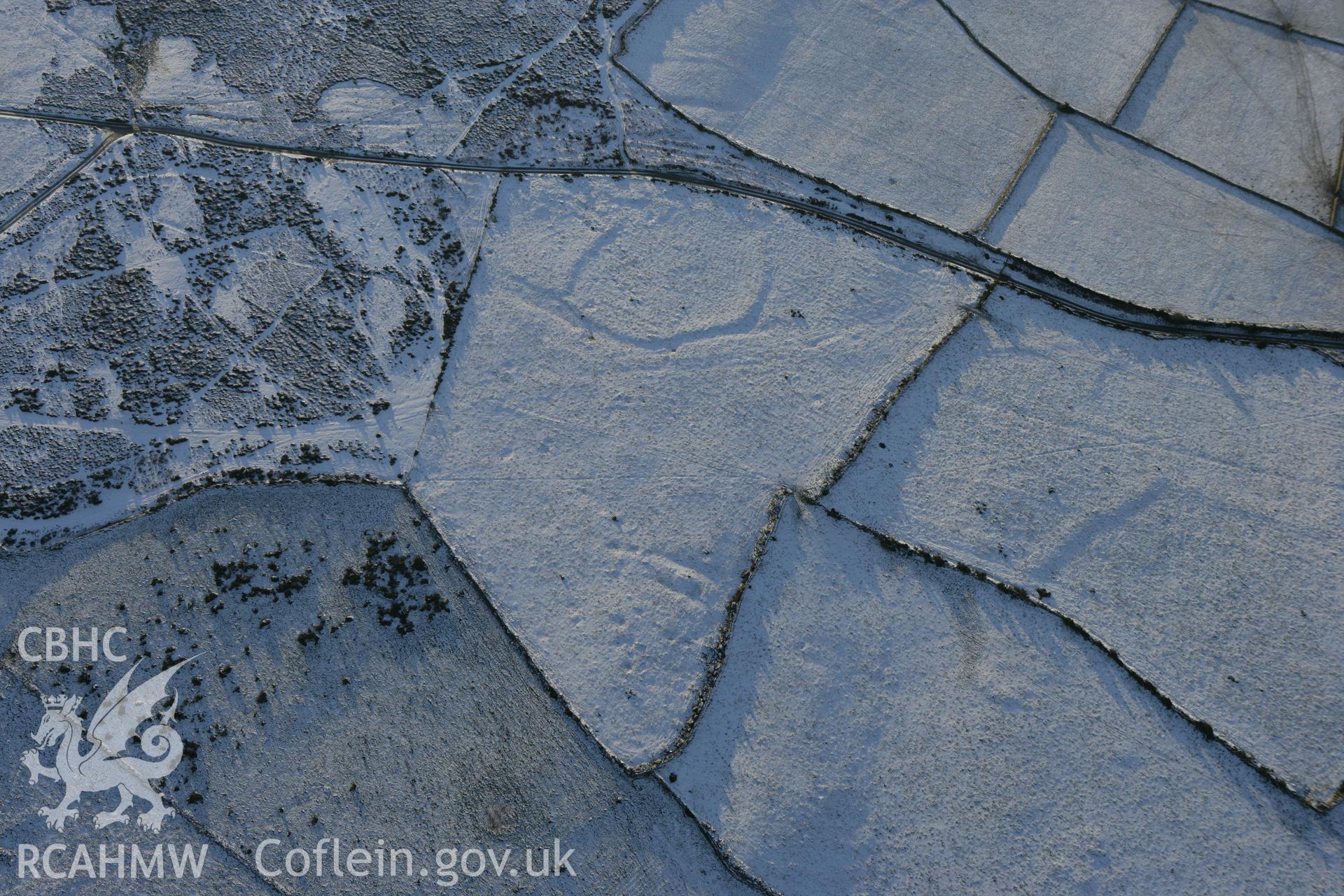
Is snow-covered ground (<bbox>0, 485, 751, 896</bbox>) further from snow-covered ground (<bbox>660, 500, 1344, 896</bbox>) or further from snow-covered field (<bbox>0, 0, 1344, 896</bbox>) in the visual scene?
snow-covered ground (<bbox>660, 500, 1344, 896</bbox>)

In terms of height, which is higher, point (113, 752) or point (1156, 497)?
point (1156, 497)

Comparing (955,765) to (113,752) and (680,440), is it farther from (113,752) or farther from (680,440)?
(113,752)

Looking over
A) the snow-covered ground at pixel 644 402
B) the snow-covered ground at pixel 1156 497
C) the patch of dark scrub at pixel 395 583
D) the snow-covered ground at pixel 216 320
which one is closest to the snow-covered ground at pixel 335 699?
the patch of dark scrub at pixel 395 583

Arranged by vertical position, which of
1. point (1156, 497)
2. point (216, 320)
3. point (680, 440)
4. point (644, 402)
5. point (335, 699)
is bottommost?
point (335, 699)

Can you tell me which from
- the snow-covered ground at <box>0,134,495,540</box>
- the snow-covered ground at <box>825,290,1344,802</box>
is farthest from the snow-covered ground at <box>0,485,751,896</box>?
the snow-covered ground at <box>825,290,1344,802</box>

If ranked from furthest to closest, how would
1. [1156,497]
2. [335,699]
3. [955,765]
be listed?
[1156,497] < [335,699] < [955,765]

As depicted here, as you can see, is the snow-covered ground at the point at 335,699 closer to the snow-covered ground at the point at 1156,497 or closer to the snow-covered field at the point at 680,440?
the snow-covered field at the point at 680,440

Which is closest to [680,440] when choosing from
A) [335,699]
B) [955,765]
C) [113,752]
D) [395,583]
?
[395,583]

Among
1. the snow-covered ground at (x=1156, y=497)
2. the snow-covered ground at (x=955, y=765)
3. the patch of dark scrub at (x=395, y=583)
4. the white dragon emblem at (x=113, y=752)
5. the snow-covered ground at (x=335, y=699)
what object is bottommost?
the white dragon emblem at (x=113, y=752)
